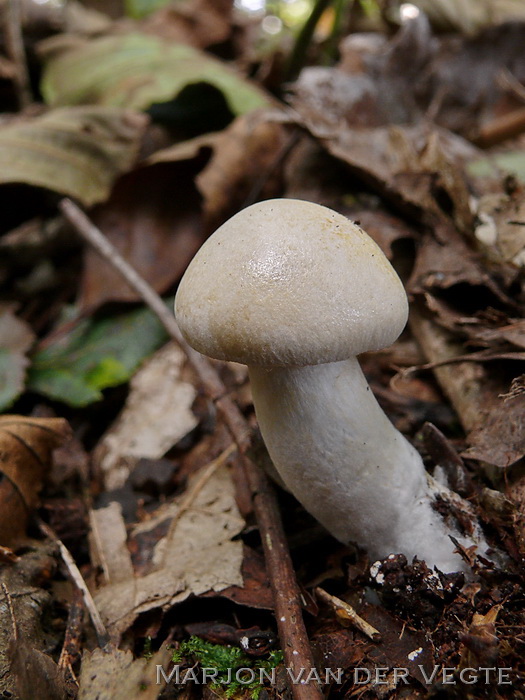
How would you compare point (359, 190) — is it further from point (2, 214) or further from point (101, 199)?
point (2, 214)

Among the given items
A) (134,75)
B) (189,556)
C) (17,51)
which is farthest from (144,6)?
→ (189,556)

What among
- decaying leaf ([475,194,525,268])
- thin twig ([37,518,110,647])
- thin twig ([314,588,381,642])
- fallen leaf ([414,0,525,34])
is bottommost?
thin twig ([314,588,381,642])

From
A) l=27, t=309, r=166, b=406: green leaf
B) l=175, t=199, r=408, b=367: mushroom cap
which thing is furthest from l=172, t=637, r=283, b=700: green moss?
l=27, t=309, r=166, b=406: green leaf

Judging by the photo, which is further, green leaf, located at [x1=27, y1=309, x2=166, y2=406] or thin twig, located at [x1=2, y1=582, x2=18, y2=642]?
green leaf, located at [x1=27, y1=309, x2=166, y2=406]

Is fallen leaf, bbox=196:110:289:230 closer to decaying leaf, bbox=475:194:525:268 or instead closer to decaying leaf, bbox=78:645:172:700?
decaying leaf, bbox=475:194:525:268

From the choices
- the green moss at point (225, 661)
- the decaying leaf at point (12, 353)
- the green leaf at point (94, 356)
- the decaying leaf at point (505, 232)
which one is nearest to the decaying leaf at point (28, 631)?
the green moss at point (225, 661)

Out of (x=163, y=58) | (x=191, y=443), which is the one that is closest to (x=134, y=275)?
(x=191, y=443)
